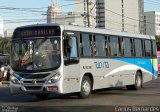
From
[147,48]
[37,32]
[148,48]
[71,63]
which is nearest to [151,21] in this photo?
[148,48]

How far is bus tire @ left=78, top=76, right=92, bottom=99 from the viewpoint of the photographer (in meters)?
17.9

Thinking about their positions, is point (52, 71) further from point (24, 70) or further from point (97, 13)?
point (97, 13)

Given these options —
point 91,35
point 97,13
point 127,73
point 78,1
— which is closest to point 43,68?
point 91,35

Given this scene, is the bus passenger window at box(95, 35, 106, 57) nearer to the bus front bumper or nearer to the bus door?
the bus door

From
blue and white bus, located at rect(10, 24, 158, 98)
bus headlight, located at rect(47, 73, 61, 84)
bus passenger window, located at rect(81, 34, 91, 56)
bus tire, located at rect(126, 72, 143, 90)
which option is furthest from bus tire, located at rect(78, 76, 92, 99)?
bus tire, located at rect(126, 72, 143, 90)

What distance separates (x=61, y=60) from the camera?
16.5 m

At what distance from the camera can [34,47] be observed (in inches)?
667

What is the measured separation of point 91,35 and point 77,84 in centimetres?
249

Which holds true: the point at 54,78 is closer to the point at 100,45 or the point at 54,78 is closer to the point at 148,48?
the point at 100,45

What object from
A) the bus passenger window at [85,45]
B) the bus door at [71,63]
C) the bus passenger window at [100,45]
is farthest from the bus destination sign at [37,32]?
the bus passenger window at [100,45]

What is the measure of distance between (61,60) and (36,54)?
3.30 ft

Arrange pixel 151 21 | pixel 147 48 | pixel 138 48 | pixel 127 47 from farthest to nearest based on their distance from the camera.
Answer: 1. pixel 151 21
2. pixel 147 48
3. pixel 138 48
4. pixel 127 47

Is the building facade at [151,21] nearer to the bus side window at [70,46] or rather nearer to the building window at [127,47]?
the building window at [127,47]

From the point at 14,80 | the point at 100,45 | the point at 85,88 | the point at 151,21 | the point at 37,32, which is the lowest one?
the point at 85,88
